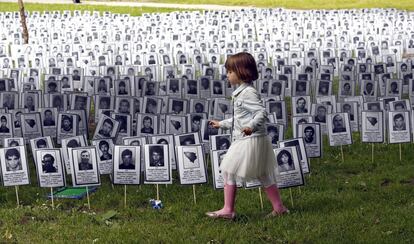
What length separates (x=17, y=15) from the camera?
4184 centimetres

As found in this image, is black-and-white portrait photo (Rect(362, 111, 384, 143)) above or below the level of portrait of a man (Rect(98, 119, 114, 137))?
below

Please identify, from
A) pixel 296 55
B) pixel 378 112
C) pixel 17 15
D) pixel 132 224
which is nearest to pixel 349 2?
pixel 17 15

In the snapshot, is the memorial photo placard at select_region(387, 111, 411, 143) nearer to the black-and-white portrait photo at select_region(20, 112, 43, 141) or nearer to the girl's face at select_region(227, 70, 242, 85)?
the girl's face at select_region(227, 70, 242, 85)

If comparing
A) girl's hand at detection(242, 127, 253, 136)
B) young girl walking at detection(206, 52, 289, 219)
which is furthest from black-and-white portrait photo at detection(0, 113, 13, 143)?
girl's hand at detection(242, 127, 253, 136)

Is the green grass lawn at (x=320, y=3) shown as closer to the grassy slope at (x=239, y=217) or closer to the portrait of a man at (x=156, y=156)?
the grassy slope at (x=239, y=217)

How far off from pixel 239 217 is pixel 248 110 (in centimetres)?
123

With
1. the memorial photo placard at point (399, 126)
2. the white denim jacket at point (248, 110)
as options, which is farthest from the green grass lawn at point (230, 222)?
the white denim jacket at point (248, 110)

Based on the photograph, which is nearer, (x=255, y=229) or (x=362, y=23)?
(x=255, y=229)

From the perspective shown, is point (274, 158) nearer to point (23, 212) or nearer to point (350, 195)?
point (350, 195)

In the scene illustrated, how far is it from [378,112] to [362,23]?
18833 mm

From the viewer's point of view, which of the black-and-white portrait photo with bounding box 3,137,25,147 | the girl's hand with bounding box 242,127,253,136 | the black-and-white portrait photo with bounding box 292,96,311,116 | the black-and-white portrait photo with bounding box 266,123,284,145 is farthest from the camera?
the black-and-white portrait photo with bounding box 292,96,311,116

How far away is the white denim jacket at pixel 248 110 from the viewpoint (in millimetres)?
8633

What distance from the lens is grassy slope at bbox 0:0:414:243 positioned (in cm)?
861

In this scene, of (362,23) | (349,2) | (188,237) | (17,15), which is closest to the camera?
(188,237)
